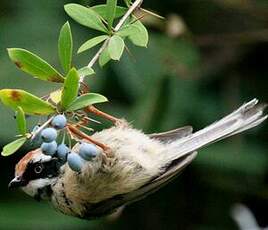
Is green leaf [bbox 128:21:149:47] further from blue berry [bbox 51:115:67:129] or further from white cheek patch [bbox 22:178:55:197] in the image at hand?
white cheek patch [bbox 22:178:55:197]

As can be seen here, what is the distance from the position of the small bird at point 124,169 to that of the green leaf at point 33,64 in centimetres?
58

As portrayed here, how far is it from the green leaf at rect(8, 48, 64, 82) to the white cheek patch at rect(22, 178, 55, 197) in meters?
0.60

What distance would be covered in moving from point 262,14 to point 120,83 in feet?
2.13

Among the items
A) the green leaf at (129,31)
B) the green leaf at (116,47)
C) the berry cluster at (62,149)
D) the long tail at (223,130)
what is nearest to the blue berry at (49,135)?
the berry cluster at (62,149)

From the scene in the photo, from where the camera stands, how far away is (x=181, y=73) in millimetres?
4102

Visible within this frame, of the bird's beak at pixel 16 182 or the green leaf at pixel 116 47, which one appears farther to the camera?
the bird's beak at pixel 16 182

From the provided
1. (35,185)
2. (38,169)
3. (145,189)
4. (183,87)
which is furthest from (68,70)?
(183,87)

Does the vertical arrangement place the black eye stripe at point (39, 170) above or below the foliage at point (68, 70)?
below

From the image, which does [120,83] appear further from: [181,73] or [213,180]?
[213,180]

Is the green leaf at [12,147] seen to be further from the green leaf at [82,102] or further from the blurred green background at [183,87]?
the blurred green background at [183,87]

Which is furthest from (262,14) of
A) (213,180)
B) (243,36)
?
(213,180)

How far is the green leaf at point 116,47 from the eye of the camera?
2.24 metres

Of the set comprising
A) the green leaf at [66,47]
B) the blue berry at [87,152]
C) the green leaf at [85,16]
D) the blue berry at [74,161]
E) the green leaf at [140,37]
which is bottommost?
the blue berry at [74,161]

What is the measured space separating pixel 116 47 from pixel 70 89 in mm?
223
